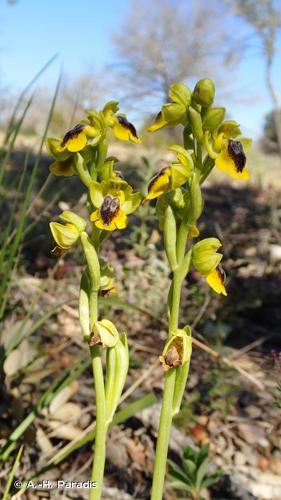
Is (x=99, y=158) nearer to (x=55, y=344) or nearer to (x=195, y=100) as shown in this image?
(x=195, y=100)

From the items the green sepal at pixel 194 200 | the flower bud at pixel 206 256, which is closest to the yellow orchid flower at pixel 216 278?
the flower bud at pixel 206 256

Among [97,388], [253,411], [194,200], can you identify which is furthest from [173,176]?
[253,411]

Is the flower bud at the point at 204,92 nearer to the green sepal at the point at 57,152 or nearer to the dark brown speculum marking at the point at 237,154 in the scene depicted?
the dark brown speculum marking at the point at 237,154

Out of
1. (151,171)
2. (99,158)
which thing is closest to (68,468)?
(99,158)

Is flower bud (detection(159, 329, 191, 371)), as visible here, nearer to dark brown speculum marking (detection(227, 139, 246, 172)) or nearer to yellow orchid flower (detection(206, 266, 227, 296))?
A: yellow orchid flower (detection(206, 266, 227, 296))

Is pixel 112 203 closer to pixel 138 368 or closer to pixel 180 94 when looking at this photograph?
pixel 180 94

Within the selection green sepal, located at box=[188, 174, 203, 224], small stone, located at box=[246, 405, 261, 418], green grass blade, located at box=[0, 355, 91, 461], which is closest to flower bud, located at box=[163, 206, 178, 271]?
green sepal, located at box=[188, 174, 203, 224]
